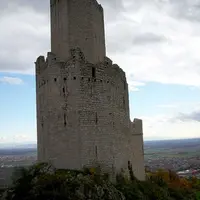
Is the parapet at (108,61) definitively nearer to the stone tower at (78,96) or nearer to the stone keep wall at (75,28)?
the stone tower at (78,96)

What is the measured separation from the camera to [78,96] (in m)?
28.6

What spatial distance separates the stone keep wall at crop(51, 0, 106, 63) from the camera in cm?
3031

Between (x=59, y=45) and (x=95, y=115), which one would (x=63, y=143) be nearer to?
(x=95, y=115)

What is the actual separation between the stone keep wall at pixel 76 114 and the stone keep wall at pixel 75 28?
4.48 feet

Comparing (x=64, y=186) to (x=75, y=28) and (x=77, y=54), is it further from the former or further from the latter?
(x=75, y=28)

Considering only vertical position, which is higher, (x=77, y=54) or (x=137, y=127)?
(x=77, y=54)

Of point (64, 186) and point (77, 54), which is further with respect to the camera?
point (77, 54)

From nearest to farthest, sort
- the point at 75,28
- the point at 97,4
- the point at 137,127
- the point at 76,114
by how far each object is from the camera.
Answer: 1. the point at 76,114
2. the point at 75,28
3. the point at 97,4
4. the point at 137,127

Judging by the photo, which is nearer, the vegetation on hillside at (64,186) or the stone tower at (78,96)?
the vegetation on hillside at (64,186)

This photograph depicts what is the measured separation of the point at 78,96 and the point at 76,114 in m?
1.58

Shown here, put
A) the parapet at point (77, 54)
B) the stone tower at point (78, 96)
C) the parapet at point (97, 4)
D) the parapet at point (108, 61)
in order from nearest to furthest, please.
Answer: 1. the stone tower at point (78, 96)
2. the parapet at point (77, 54)
3. the parapet at point (97, 4)
4. the parapet at point (108, 61)

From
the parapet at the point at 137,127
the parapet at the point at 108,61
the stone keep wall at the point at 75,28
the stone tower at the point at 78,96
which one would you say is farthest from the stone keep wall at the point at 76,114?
the parapet at the point at 137,127

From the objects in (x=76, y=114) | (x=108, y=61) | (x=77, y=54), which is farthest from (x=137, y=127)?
(x=77, y=54)

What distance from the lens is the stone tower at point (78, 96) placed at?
28.4 meters
